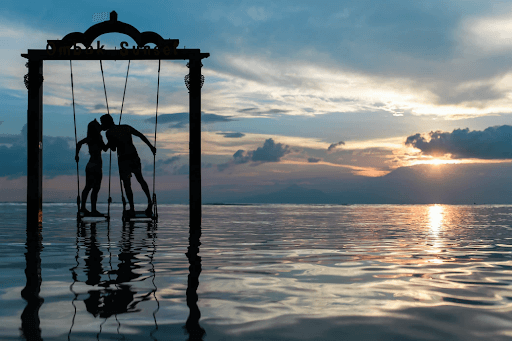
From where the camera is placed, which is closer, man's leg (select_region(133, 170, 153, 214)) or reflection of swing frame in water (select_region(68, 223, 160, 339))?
reflection of swing frame in water (select_region(68, 223, 160, 339))

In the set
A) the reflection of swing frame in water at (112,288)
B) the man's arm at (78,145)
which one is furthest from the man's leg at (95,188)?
the reflection of swing frame in water at (112,288)

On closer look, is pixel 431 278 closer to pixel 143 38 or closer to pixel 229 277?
pixel 229 277

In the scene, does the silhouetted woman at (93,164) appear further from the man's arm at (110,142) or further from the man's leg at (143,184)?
the man's leg at (143,184)

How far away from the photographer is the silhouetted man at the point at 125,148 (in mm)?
14586

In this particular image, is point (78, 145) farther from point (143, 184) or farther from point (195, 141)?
point (195, 141)

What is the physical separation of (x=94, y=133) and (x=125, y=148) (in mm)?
1066

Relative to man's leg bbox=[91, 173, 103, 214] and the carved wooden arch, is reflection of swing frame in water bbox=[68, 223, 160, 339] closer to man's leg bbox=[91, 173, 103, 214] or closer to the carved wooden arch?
man's leg bbox=[91, 173, 103, 214]

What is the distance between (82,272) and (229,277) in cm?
168

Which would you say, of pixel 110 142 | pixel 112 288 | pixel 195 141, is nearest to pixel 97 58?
pixel 110 142

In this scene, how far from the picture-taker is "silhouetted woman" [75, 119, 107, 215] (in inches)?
584

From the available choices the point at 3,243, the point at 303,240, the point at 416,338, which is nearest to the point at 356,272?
the point at 416,338

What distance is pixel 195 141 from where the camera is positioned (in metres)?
14.0

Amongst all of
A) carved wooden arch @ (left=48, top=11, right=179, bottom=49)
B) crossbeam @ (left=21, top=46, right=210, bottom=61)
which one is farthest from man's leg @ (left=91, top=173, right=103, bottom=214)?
→ carved wooden arch @ (left=48, top=11, right=179, bottom=49)

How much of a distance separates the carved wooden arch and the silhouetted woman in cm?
231
